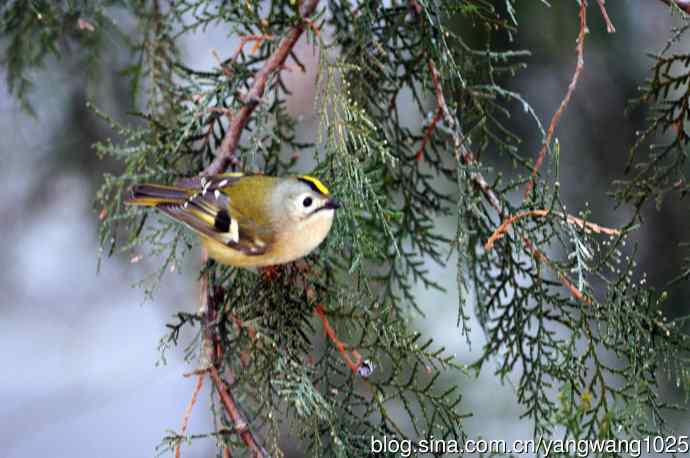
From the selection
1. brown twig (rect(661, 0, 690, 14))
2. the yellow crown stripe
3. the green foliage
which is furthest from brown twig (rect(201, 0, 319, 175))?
brown twig (rect(661, 0, 690, 14))

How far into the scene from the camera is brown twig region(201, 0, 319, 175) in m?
1.52

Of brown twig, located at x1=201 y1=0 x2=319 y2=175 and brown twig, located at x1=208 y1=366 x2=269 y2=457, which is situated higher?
brown twig, located at x1=201 y1=0 x2=319 y2=175

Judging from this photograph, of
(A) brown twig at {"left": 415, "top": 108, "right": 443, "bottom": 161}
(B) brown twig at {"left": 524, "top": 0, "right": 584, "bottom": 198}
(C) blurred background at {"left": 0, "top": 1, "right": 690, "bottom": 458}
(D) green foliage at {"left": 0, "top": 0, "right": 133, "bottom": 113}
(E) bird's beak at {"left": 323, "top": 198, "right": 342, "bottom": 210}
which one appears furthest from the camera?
(C) blurred background at {"left": 0, "top": 1, "right": 690, "bottom": 458}

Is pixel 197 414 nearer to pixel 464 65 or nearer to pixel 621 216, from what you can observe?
pixel 621 216

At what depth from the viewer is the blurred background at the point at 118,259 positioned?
2352 millimetres

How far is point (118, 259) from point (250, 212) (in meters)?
1.35

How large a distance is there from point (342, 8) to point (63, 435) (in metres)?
2.92

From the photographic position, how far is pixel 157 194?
1.56 meters

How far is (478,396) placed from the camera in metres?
2.67

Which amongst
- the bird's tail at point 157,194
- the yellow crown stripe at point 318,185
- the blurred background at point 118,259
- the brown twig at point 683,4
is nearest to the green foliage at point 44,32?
the blurred background at point 118,259

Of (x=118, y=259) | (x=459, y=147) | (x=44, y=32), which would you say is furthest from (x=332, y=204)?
(x=118, y=259)

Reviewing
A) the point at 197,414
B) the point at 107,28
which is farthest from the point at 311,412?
the point at 197,414

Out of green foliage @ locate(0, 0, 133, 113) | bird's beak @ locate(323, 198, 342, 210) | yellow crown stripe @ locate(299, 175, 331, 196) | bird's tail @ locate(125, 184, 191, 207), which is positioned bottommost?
bird's beak @ locate(323, 198, 342, 210)

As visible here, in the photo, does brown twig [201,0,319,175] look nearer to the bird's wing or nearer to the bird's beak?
the bird's wing
